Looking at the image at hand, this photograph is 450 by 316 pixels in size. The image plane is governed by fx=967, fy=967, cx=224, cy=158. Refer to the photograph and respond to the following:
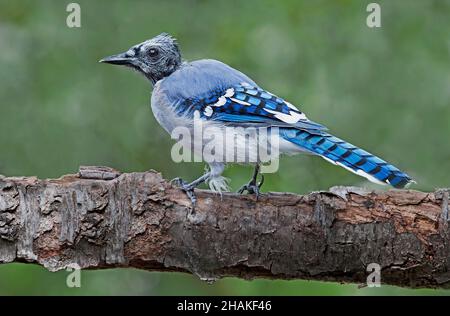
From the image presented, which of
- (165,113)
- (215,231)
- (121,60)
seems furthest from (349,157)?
(121,60)

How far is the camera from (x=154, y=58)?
6059mm

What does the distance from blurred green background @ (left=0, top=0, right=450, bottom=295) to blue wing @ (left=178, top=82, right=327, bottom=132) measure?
119 cm

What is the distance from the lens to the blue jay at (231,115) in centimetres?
516

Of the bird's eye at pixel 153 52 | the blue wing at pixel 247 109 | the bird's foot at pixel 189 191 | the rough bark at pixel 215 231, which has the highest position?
the bird's eye at pixel 153 52

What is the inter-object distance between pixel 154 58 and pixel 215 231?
1.49m

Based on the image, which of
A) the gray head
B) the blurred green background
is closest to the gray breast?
the gray head

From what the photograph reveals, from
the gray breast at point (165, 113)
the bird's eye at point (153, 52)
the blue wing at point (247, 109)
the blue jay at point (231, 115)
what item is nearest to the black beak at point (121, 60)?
the blue jay at point (231, 115)

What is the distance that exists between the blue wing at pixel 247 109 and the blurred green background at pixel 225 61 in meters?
1.19

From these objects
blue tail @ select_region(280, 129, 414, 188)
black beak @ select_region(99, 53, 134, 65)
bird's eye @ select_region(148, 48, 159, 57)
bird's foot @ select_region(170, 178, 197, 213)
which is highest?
bird's eye @ select_region(148, 48, 159, 57)

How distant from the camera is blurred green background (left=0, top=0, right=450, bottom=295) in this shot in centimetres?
700

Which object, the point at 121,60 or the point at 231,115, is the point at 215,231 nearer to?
the point at 231,115

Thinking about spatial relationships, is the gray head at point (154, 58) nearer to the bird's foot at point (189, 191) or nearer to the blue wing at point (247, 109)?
the blue wing at point (247, 109)

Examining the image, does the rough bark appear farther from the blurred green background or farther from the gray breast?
the blurred green background

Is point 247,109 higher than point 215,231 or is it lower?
higher
